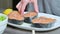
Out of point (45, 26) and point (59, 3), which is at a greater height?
point (59, 3)

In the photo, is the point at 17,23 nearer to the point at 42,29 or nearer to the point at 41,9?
the point at 42,29

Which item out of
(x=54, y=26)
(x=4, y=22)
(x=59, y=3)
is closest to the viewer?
(x=4, y=22)

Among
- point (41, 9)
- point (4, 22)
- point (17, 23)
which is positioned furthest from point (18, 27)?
point (41, 9)

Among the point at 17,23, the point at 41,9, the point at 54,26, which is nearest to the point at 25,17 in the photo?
the point at 17,23

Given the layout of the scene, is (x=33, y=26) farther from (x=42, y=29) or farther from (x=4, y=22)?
(x=4, y=22)

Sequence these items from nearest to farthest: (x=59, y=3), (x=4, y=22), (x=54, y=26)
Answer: (x=4, y=22)
(x=54, y=26)
(x=59, y=3)

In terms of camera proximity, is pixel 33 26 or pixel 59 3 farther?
pixel 59 3

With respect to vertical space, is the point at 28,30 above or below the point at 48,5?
below

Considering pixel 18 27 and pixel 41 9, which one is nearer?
pixel 18 27

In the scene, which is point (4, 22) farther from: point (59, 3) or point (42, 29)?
point (59, 3)
